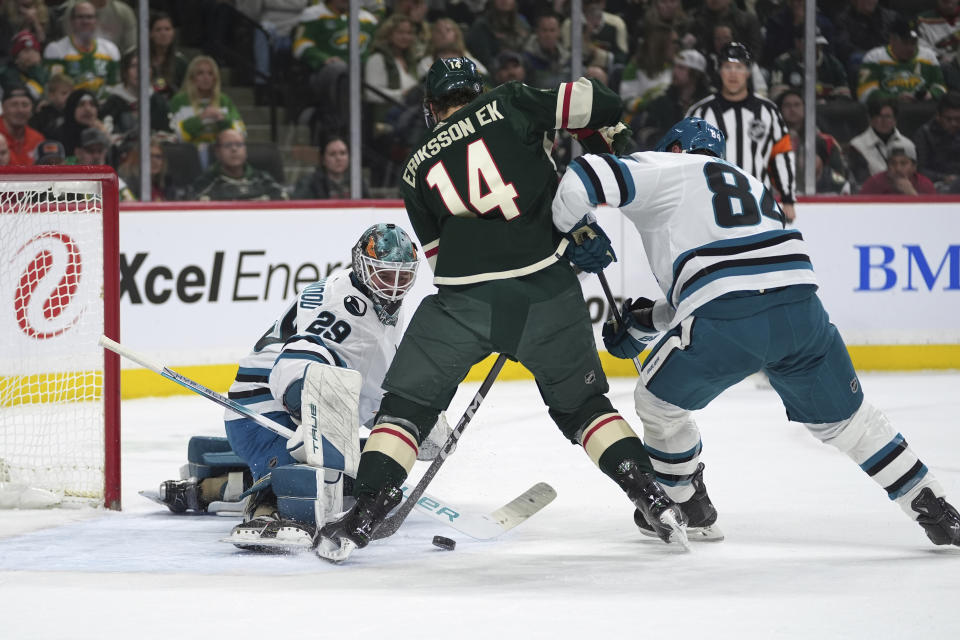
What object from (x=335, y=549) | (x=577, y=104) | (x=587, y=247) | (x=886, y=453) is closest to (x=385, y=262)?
(x=587, y=247)

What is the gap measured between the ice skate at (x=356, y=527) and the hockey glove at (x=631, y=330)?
707 mm

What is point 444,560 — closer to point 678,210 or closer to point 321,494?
point 321,494

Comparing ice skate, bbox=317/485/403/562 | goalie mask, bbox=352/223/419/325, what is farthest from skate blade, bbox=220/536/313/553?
goalie mask, bbox=352/223/419/325

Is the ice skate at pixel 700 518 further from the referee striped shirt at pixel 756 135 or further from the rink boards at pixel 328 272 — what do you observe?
the rink boards at pixel 328 272

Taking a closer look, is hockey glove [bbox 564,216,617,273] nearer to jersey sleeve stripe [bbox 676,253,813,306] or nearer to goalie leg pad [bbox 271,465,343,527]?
jersey sleeve stripe [bbox 676,253,813,306]

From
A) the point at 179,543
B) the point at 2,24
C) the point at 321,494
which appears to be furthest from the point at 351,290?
the point at 2,24

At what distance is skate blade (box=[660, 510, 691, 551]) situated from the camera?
3115 millimetres

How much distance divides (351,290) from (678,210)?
832 mm

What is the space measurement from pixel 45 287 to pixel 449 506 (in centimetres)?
220

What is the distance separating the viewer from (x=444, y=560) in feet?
10.5

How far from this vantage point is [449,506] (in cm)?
343

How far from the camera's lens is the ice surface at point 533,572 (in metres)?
2.61

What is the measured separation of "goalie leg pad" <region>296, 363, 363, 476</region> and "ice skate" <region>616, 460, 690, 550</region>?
2.07 ft

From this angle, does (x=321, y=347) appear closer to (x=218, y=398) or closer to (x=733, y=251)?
(x=218, y=398)
